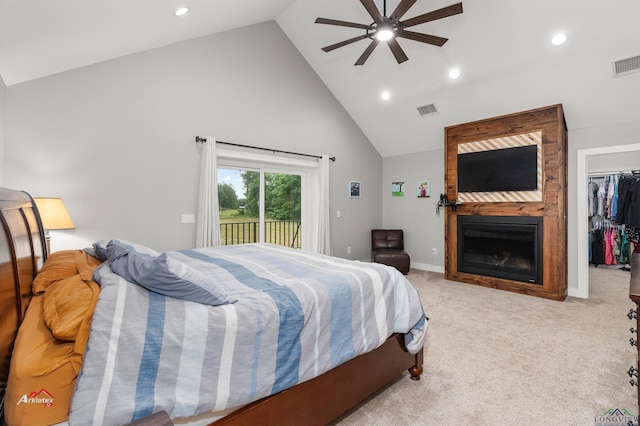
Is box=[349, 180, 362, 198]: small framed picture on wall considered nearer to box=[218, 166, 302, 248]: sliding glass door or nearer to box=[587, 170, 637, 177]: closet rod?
box=[218, 166, 302, 248]: sliding glass door

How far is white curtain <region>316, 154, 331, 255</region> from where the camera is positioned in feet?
17.1

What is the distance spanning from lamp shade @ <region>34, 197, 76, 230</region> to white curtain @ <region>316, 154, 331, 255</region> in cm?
338

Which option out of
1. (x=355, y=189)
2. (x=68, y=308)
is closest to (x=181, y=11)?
(x=68, y=308)

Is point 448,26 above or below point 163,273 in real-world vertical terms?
above

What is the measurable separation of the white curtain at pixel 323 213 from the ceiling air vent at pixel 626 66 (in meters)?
3.82

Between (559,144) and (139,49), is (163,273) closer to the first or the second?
(139,49)

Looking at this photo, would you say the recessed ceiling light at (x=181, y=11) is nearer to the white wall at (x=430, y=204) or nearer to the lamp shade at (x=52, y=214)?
the lamp shade at (x=52, y=214)

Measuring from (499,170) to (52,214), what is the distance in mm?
5503

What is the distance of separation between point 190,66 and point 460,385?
4492mm

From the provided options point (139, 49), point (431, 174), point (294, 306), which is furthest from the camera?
point (431, 174)

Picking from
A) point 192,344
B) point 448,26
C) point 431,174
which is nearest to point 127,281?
point 192,344

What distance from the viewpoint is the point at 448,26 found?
3648 mm

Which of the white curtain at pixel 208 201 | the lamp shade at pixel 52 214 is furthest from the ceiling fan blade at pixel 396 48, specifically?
the lamp shade at pixel 52 214

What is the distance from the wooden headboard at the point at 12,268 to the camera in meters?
1.06
